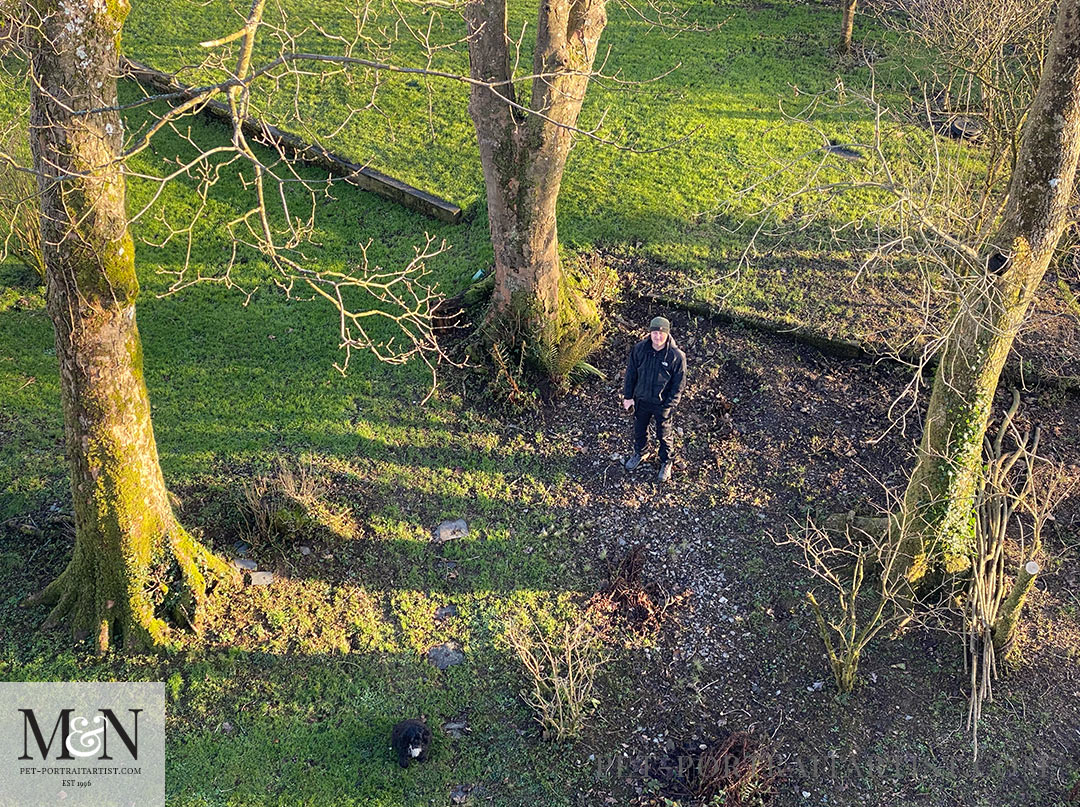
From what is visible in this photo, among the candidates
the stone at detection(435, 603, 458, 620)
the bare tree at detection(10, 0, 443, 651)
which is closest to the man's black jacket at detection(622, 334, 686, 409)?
the bare tree at detection(10, 0, 443, 651)

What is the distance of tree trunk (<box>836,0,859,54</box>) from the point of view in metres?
13.5

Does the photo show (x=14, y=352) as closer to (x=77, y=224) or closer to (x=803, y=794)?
(x=77, y=224)

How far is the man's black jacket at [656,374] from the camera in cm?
749

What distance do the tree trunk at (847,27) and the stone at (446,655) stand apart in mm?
11695

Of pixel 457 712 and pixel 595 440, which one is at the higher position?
pixel 595 440

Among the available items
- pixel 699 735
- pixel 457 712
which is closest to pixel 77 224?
pixel 457 712

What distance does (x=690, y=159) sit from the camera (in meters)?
11.5

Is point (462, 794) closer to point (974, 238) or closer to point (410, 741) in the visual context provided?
point (410, 741)

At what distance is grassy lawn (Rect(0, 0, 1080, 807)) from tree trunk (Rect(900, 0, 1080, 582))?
2.85ft

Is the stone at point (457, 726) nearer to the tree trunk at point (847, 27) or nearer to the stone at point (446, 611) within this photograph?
the stone at point (446, 611)

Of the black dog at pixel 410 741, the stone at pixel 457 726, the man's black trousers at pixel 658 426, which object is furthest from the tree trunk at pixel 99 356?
the man's black trousers at pixel 658 426

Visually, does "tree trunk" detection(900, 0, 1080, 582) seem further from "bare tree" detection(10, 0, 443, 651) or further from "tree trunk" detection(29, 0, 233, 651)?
"tree trunk" detection(29, 0, 233, 651)

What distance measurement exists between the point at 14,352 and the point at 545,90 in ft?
19.3

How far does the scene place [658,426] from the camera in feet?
25.5
